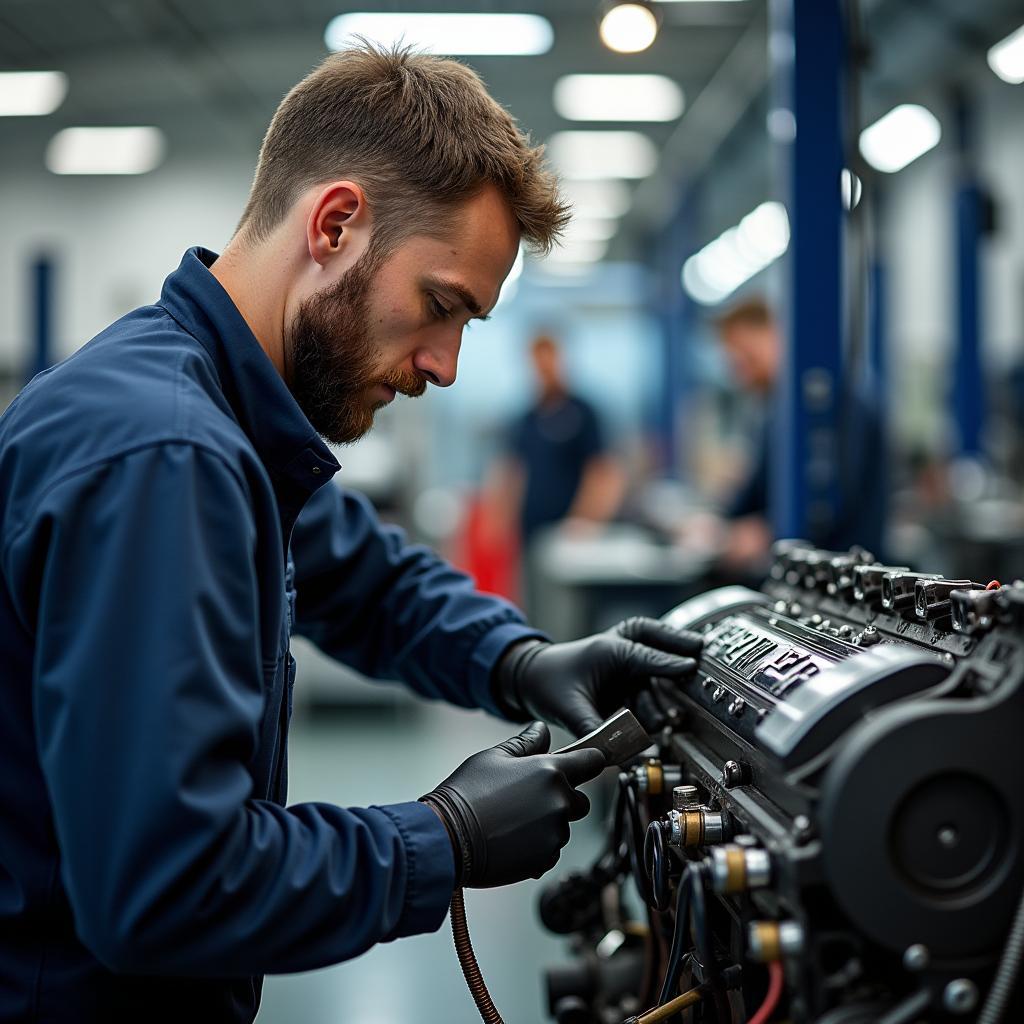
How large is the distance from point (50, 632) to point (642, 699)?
2.23ft

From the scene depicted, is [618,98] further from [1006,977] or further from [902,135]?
[1006,977]

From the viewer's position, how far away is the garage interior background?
3.05 metres

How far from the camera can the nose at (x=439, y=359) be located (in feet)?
3.55

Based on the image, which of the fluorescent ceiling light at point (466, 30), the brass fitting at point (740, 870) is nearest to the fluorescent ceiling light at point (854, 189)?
the brass fitting at point (740, 870)

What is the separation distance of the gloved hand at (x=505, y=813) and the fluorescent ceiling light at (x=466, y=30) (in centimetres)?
381

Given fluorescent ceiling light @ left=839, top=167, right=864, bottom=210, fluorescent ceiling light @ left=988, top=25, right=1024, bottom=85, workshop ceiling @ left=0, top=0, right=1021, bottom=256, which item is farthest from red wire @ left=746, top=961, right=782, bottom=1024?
fluorescent ceiling light @ left=988, top=25, right=1024, bottom=85

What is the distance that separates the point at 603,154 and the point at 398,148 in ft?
21.9

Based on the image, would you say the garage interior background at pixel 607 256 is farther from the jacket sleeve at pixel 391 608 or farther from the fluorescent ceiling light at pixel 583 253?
the jacket sleeve at pixel 391 608

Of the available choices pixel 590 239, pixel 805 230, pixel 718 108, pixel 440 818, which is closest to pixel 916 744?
pixel 440 818

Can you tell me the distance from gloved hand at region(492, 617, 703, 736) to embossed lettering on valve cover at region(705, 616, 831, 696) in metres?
0.04

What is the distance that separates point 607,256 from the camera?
35.2 feet

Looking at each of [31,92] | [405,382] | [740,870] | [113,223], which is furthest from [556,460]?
[113,223]

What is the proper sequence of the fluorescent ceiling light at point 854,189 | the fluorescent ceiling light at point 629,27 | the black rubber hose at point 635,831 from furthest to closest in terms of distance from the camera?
the fluorescent ceiling light at point 629,27 → the fluorescent ceiling light at point 854,189 → the black rubber hose at point 635,831

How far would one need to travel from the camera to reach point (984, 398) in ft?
18.7
